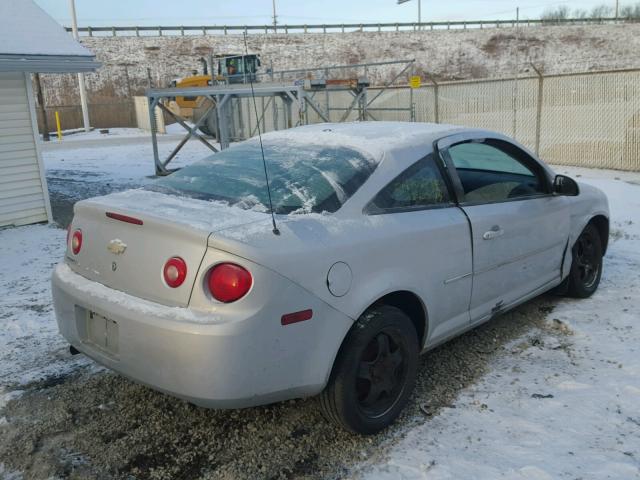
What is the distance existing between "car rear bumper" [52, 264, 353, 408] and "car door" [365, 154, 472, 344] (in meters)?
0.53

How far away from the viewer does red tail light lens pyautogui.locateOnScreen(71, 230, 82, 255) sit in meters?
3.17

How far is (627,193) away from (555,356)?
7220 millimetres

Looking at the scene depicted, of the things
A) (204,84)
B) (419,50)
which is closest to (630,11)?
(419,50)

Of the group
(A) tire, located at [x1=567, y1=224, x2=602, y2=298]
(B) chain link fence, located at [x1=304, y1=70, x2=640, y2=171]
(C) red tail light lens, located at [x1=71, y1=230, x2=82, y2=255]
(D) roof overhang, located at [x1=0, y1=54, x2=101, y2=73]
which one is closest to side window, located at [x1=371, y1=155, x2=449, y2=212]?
(C) red tail light lens, located at [x1=71, y1=230, x2=82, y2=255]

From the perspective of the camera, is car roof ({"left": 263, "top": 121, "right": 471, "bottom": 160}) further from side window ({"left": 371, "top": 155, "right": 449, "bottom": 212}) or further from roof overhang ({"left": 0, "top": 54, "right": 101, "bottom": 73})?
roof overhang ({"left": 0, "top": 54, "right": 101, "bottom": 73})

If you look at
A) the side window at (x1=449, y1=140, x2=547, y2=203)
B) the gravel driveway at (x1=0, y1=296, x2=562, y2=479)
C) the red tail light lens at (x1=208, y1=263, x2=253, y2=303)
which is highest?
the side window at (x1=449, y1=140, x2=547, y2=203)

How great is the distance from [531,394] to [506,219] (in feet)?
3.59

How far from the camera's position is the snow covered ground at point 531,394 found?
277cm

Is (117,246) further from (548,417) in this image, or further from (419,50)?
(419,50)

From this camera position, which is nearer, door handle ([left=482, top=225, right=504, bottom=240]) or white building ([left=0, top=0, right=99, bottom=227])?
door handle ([left=482, top=225, right=504, bottom=240])

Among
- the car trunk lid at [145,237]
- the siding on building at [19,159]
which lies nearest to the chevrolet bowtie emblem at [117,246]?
the car trunk lid at [145,237]

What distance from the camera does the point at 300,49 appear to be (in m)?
56.8

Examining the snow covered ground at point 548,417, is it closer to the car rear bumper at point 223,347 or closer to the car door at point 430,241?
the car door at point 430,241

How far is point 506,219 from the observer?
3.79 m
